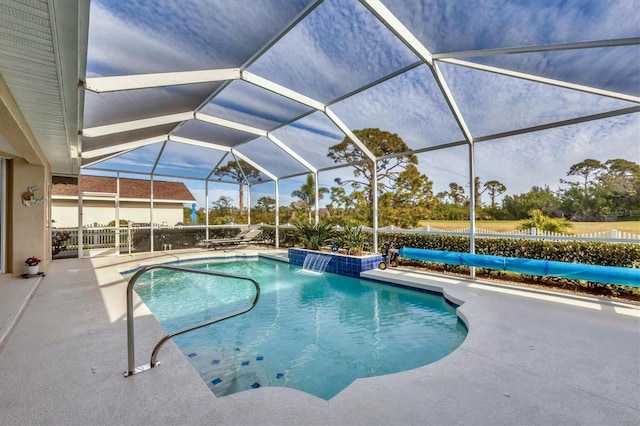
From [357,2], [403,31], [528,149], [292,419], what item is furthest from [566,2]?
[292,419]

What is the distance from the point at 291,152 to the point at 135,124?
511 cm

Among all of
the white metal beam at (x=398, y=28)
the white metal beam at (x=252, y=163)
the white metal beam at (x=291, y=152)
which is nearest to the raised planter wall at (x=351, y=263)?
the white metal beam at (x=291, y=152)

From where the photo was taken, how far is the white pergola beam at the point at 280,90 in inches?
A: 260

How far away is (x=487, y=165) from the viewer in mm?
7684

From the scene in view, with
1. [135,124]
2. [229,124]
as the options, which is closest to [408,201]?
[229,124]

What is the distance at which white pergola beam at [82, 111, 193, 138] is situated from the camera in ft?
24.2

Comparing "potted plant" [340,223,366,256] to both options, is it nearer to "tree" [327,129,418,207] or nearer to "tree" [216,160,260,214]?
"tree" [327,129,418,207]

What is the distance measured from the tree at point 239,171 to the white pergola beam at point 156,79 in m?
8.19

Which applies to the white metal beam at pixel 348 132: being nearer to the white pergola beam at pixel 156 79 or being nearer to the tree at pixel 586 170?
the white pergola beam at pixel 156 79

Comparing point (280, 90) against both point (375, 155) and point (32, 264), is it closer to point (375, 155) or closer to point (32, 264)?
point (375, 155)

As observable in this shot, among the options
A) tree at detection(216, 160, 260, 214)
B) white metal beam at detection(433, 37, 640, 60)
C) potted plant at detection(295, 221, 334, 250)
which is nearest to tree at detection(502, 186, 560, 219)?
white metal beam at detection(433, 37, 640, 60)

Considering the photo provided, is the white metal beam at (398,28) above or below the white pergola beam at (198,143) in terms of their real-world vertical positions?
above

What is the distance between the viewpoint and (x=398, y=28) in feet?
16.0

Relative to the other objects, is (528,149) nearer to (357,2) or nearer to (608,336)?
(608,336)
